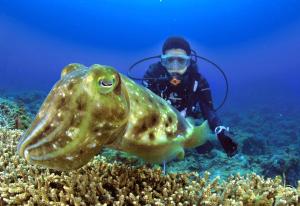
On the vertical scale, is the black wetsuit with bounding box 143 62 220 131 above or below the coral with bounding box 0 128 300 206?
above

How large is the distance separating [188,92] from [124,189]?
174 inches

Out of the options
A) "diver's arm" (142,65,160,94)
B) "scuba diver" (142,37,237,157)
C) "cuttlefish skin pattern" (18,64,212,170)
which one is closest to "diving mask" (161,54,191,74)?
"scuba diver" (142,37,237,157)

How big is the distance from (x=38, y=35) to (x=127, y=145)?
474 ft

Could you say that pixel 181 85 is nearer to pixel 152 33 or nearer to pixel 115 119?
pixel 115 119

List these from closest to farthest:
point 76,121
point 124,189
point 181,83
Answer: point 76,121 → point 124,189 → point 181,83

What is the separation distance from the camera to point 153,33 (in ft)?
445

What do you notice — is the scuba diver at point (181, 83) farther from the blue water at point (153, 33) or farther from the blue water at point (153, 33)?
the blue water at point (153, 33)

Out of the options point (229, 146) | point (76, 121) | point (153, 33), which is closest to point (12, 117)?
point (229, 146)

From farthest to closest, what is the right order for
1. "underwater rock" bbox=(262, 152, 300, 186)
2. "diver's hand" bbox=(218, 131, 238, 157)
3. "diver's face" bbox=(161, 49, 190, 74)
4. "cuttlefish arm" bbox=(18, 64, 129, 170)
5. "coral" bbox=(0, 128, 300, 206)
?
"underwater rock" bbox=(262, 152, 300, 186), "diver's face" bbox=(161, 49, 190, 74), "diver's hand" bbox=(218, 131, 238, 157), "coral" bbox=(0, 128, 300, 206), "cuttlefish arm" bbox=(18, 64, 129, 170)

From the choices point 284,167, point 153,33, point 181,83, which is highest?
point 153,33

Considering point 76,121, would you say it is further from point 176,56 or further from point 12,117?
point 12,117

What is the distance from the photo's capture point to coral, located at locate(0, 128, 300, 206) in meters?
3.09

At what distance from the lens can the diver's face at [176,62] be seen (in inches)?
293

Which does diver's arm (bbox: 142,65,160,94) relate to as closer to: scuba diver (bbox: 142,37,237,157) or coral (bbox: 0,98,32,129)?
scuba diver (bbox: 142,37,237,157)
